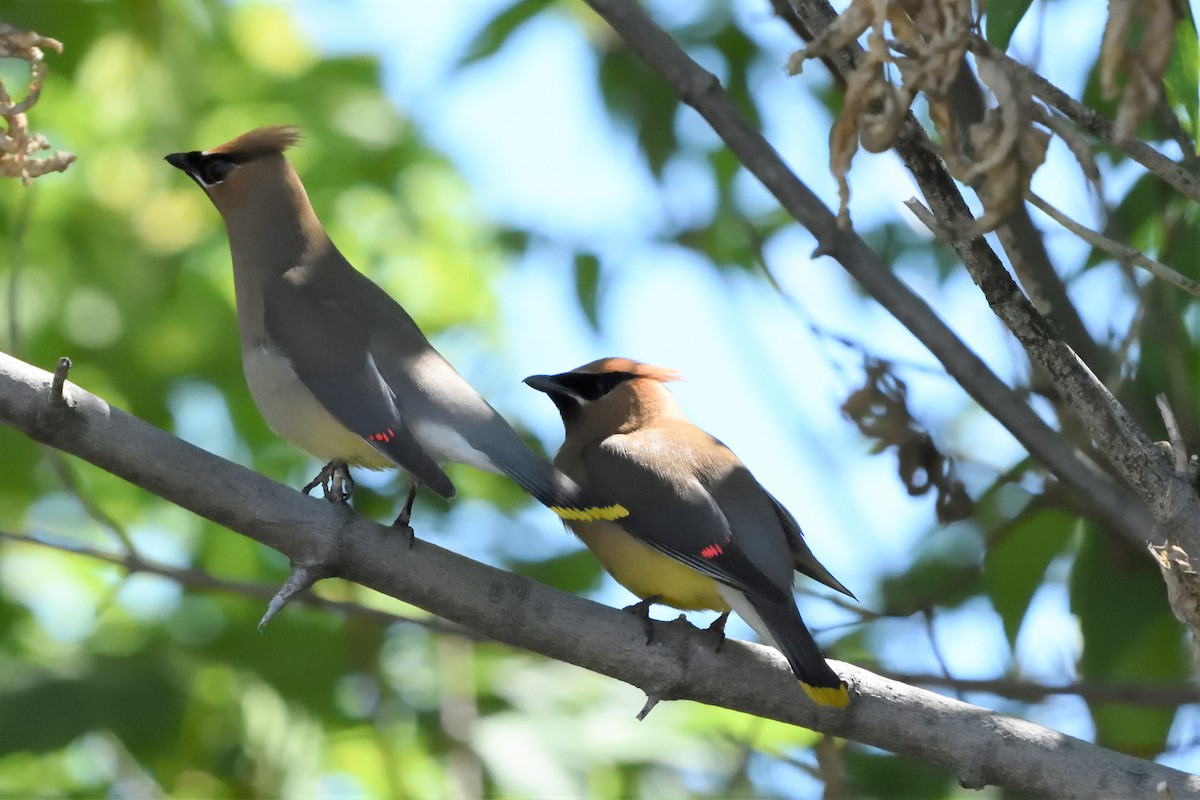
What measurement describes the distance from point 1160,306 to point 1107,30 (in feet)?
6.00

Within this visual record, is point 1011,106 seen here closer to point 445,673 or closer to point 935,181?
point 935,181

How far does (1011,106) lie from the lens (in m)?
1.58

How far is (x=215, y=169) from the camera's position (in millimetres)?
3523

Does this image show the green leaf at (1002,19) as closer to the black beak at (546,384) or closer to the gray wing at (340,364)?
the gray wing at (340,364)

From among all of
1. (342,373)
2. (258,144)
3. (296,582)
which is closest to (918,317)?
(342,373)

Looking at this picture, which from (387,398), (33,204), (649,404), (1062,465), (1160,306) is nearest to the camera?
(1062,465)

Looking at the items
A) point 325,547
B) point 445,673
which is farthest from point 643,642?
point 445,673

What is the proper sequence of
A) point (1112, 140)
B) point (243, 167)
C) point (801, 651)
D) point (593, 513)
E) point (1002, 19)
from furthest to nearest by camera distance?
point (243, 167) < point (593, 513) < point (801, 651) < point (1002, 19) < point (1112, 140)

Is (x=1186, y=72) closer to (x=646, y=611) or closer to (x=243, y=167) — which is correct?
(x=646, y=611)

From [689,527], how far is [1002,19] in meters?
1.47

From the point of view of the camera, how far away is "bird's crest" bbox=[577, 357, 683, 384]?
3.88m

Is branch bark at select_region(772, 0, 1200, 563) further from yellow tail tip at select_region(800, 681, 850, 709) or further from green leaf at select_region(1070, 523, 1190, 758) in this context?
green leaf at select_region(1070, 523, 1190, 758)

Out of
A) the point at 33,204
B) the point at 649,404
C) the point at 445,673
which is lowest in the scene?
the point at 33,204

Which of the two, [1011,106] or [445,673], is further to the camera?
[445,673]
